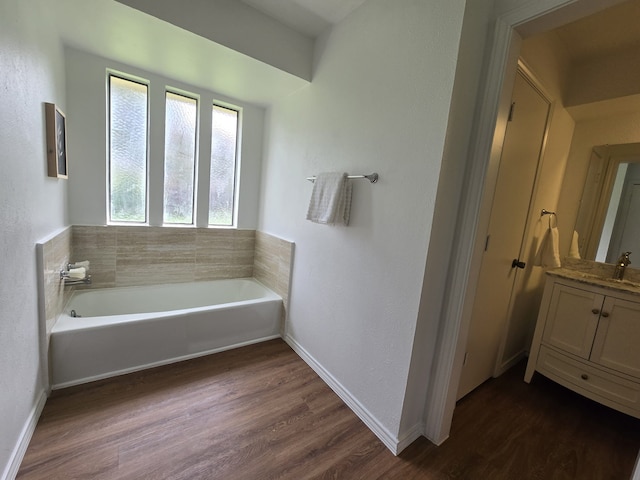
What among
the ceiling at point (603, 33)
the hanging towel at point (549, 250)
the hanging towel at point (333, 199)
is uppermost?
the ceiling at point (603, 33)

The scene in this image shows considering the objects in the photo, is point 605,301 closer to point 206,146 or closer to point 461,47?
point 461,47

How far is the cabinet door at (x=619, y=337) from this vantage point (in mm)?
1541

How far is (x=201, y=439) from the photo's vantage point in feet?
4.46

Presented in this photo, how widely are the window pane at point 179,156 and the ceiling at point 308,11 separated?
120 cm

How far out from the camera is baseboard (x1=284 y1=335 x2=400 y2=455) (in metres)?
1.39

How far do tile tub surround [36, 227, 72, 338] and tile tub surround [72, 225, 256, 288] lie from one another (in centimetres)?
25

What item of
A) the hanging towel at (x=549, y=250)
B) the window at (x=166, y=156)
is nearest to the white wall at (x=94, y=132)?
the window at (x=166, y=156)

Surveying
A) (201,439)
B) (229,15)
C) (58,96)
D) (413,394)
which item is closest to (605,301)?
(413,394)

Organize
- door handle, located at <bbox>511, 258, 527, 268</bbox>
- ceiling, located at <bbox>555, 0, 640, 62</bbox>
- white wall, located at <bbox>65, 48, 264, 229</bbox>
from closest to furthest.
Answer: ceiling, located at <bbox>555, 0, 640, 62</bbox>
door handle, located at <bbox>511, 258, 527, 268</bbox>
white wall, located at <bbox>65, 48, 264, 229</bbox>

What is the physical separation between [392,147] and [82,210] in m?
2.52

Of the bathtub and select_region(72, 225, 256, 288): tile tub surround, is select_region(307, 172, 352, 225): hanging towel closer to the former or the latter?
the bathtub

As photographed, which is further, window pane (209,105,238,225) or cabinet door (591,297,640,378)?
window pane (209,105,238,225)

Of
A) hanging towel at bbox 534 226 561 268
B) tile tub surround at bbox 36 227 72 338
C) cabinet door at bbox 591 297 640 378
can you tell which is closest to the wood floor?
cabinet door at bbox 591 297 640 378

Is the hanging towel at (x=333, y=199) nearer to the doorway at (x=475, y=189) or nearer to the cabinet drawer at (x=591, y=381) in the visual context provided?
the doorway at (x=475, y=189)
